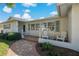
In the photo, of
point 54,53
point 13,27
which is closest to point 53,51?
point 54,53

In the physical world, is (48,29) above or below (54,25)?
below

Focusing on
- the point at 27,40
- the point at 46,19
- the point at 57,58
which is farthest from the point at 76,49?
the point at 46,19

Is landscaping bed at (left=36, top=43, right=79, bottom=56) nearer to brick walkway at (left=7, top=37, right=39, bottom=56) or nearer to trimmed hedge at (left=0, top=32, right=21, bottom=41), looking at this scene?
brick walkway at (left=7, top=37, right=39, bottom=56)

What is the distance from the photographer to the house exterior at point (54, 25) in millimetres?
7484

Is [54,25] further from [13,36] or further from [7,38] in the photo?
[7,38]

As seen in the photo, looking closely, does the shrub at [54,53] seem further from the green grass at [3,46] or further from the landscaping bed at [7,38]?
the landscaping bed at [7,38]

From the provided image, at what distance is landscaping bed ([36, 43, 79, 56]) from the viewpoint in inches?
281

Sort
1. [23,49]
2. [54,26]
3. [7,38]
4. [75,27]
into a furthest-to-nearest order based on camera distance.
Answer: [54,26] < [7,38] < [23,49] < [75,27]

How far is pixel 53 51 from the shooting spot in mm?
7477

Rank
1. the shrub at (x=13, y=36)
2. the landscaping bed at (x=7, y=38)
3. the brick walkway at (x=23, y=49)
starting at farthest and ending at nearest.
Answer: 1. the shrub at (x=13, y=36)
2. the landscaping bed at (x=7, y=38)
3. the brick walkway at (x=23, y=49)

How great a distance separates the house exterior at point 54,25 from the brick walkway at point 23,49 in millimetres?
923

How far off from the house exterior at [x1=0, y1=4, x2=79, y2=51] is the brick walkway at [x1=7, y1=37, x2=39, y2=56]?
923mm

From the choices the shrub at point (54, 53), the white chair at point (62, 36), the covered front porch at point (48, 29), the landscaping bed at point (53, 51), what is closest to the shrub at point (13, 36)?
the covered front porch at point (48, 29)

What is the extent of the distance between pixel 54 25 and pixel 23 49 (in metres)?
4.05
